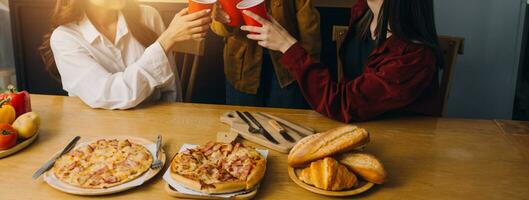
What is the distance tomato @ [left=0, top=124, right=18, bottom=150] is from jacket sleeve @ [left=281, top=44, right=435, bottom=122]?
0.75 meters

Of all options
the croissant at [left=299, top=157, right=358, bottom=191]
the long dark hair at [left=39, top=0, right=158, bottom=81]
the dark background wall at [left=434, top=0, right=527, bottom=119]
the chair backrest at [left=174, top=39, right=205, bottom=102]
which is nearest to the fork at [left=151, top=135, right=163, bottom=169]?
the croissant at [left=299, top=157, right=358, bottom=191]

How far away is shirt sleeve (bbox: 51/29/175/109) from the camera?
1.53 metres

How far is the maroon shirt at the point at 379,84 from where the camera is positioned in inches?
55.1

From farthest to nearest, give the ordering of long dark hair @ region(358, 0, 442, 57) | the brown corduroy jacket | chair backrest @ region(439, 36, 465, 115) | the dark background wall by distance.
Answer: the dark background wall → the brown corduroy jacket → chair backrest @ region(439, 36, 465, 115) → long dark hair @ region(358, 0, 442, 57)

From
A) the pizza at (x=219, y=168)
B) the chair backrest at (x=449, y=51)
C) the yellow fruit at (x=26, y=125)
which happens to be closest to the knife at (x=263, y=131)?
the pizza at (x=219, y=168)

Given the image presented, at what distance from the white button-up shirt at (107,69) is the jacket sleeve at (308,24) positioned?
0.60 metres

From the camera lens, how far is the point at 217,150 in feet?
3.82

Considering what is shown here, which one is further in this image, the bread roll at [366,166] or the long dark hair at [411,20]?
the long dark hair at [411,20]

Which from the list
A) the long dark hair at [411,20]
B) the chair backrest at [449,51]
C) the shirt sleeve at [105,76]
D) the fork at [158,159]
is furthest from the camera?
the chair backrest at [449,51]

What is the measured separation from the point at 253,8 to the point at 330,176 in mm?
550

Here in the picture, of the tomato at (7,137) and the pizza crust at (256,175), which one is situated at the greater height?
the tomato at (7,137)

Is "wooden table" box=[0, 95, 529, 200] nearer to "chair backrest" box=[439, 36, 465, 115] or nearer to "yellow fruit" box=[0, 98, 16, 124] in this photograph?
"yellow fruit" box=[0, 98, 16, 124]

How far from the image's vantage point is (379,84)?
1418mm

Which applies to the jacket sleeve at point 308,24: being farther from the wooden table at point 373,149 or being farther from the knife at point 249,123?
the knife at point 249,123
